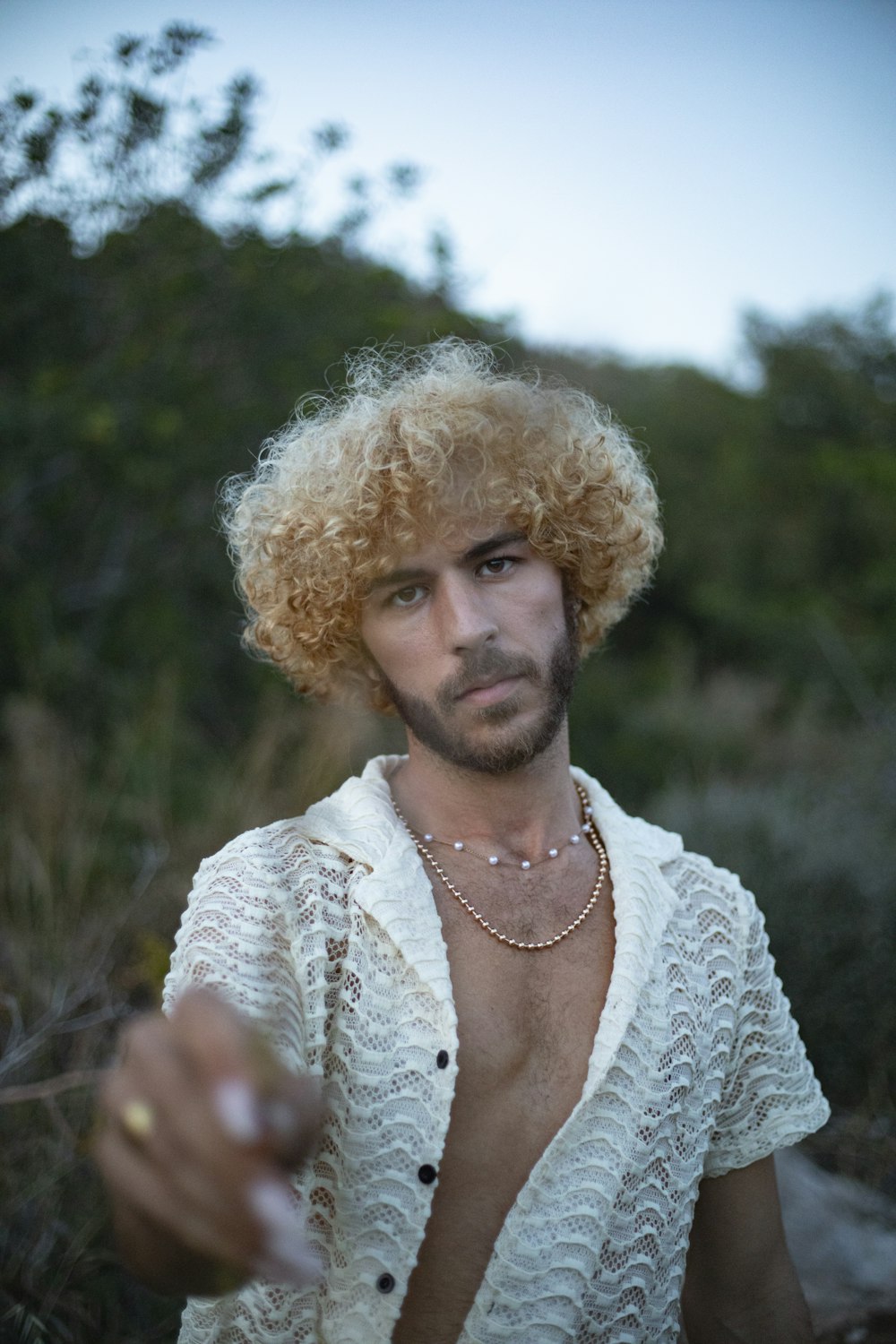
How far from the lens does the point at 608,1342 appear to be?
6.00 ft

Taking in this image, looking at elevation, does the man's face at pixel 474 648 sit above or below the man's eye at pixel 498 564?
below

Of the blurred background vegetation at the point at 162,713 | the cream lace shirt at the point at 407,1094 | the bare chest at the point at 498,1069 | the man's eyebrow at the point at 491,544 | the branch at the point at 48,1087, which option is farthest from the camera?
the blurred background vegetation at the point at 162,713

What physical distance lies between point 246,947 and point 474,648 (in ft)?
2.56

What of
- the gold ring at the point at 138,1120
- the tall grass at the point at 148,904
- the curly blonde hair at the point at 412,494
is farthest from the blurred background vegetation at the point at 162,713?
the gold ring at the point at 138,1120

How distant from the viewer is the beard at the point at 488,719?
6.68 feet

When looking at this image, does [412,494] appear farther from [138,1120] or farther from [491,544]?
[138,1120]

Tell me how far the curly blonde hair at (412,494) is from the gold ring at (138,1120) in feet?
4.65

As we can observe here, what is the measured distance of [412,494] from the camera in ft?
7.04

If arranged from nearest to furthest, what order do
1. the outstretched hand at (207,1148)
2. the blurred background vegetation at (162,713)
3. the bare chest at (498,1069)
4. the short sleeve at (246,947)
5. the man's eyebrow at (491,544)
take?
the outstretched hand at (207,1148) < the short sleeve at (246,947) < the bare chest at (498,1069) < the man's eyebrow at (491,544) < the blurred background vegetation at (162,713)

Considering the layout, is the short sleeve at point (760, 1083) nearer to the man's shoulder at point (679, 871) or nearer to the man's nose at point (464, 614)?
the man's shoulder at point (679, 871)

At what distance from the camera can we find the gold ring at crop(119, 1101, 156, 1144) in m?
0.90

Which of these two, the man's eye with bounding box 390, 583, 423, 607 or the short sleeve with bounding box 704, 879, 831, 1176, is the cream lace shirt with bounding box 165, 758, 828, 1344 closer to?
the short sleeve with bounding box 704, 879, 831, 1176

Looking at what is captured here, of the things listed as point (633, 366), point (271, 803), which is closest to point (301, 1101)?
point (271, 803)

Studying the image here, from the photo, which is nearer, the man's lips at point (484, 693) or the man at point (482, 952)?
the man at point (482, 952)
